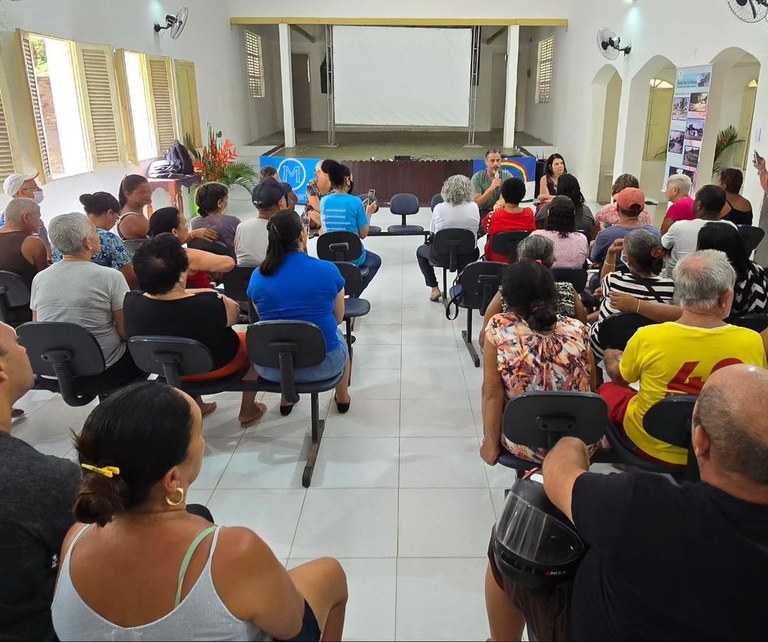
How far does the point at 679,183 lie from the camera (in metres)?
4.65

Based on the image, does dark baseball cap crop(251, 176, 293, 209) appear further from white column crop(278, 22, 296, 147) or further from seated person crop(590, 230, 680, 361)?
white column crop(278, 22, 296, 147)

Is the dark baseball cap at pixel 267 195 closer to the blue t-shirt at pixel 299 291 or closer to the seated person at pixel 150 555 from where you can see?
the blue t-shirt at pixel 299 291

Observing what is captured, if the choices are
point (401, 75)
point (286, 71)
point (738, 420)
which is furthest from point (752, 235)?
point (286, 71)

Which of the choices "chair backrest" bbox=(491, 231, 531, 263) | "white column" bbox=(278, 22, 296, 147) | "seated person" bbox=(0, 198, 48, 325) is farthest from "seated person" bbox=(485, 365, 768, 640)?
"white column" bbox=(278, 22, 296, 147)

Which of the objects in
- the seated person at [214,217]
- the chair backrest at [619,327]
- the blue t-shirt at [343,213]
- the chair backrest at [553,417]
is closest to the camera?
the chair backrest at [553,417]

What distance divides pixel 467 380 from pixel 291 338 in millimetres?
1535

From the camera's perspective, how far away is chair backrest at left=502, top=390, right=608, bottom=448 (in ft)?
6.20

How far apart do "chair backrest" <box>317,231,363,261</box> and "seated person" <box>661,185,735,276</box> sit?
6.88 ft

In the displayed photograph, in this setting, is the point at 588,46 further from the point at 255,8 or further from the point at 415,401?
the point at 415,401

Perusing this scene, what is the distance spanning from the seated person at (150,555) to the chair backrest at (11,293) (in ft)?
8.87

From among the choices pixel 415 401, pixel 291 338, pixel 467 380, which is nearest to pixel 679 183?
→ pixel 467 380

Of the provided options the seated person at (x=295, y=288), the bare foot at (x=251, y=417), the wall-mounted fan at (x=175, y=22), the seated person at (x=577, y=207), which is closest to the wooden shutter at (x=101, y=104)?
the wall-mounted fan at (x=175, y=22)

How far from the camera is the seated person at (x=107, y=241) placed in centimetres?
336

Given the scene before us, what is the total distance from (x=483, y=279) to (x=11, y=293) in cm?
275
